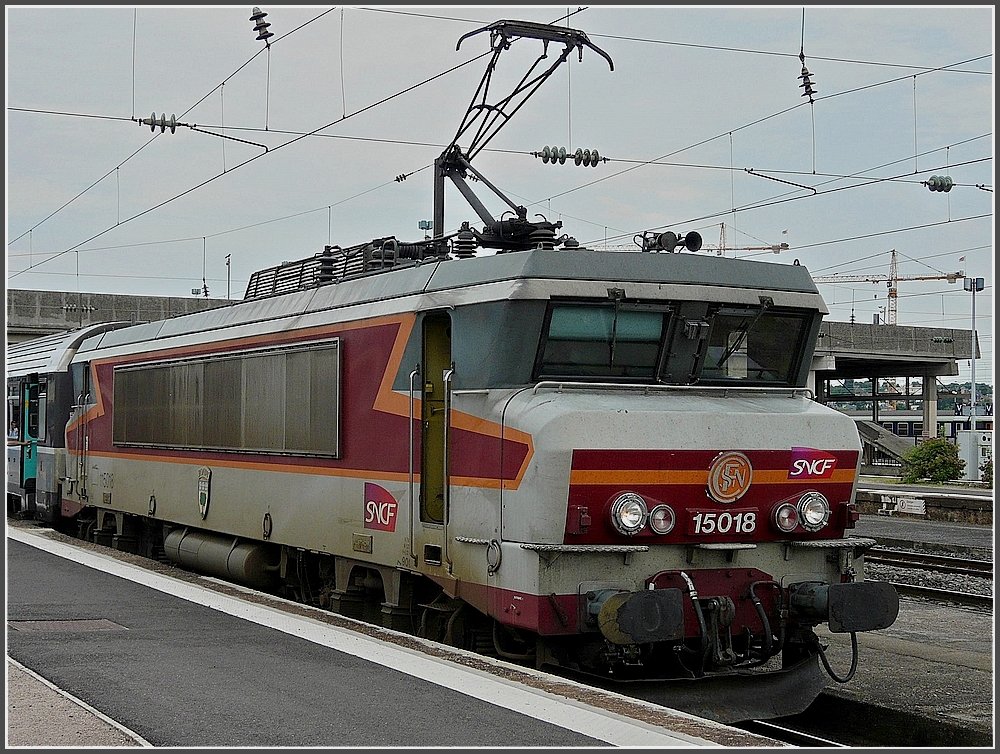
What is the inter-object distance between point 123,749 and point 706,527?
4295mm

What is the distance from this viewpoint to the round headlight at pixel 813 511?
9.09m

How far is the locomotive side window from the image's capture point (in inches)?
444

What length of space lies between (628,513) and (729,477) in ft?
2.91

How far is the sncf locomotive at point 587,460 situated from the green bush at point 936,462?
29.0 m

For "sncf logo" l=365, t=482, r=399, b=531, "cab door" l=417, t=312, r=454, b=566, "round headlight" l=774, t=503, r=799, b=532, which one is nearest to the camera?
"round headlight" l=774, t=503, r=799, b=532

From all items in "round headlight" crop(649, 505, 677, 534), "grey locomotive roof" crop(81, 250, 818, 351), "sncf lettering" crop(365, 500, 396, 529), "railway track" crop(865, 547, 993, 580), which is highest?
"grey locomotive roof" crop(81, 250, 818, 351)

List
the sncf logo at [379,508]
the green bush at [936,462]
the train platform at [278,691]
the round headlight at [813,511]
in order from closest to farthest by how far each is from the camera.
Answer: the train platform at [278,691], the round headlight at [813,511], the sncf logo at [379,508], the green bush at [936,462]

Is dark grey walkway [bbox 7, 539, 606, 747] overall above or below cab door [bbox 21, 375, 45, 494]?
below

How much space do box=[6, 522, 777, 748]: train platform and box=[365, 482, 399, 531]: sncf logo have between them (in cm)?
86

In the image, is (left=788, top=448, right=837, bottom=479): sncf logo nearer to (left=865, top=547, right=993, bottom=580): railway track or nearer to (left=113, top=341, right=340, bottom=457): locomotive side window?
(left=113, top=341, right=340, bottom=457): locomotive side window

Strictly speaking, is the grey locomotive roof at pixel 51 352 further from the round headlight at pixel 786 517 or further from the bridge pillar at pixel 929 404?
the bridge pillar at pixel 929 404

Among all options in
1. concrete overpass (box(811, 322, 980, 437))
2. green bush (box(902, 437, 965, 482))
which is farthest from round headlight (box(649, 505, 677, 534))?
concrete overpass (box(811, 322, 980, 437))

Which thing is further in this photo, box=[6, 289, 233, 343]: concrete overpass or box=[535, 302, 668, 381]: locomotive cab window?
box=[6, 289, 233, 343]: concrete overpass

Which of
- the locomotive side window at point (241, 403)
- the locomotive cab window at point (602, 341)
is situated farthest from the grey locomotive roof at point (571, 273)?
the locomotive side window at point (241, 403)
